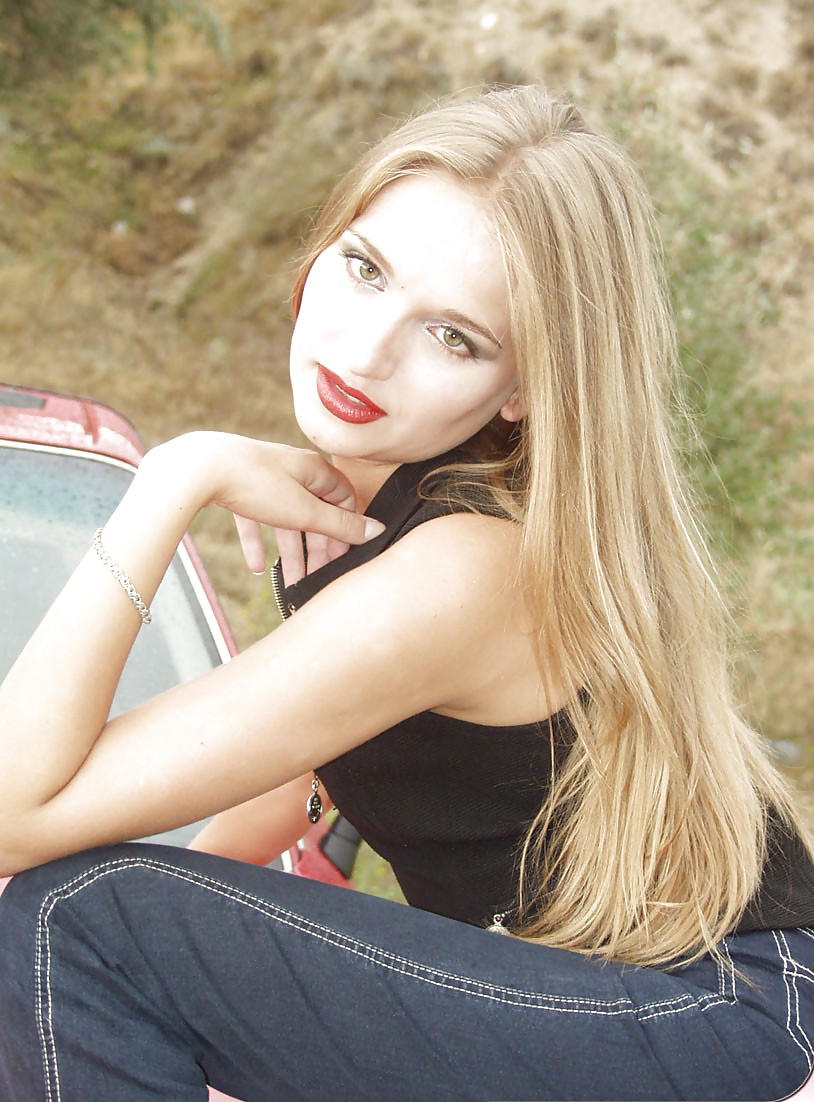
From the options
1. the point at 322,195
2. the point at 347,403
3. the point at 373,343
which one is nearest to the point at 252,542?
the point at 347,403

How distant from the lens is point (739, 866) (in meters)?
1.83

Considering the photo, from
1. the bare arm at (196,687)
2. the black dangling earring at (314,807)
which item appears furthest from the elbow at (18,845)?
the black dangling earring at (314,807)

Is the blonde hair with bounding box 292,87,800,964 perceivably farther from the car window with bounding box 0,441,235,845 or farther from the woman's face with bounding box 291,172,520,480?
the car window with bounding box 0,441,235,845

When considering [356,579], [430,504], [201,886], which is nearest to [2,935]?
[201,886]

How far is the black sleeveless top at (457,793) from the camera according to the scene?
1.85m

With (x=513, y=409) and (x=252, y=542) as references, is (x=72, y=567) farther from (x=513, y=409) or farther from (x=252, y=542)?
(x=513, y=409)

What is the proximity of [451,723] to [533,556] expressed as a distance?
303 mm

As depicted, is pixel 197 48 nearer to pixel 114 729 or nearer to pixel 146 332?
pixel 146 332

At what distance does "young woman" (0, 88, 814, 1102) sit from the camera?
150 cm

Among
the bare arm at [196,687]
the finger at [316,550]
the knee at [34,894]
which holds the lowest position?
the knee at [34,894]

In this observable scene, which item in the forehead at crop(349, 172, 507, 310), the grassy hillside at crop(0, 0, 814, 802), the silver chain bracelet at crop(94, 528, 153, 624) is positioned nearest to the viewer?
the silver chain bracelet at crop(94, 528, 153, 624)

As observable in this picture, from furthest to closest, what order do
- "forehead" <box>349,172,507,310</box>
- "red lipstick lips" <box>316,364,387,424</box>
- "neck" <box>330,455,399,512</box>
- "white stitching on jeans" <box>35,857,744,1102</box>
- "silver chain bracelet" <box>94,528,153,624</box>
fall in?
"neck" <box>330,455,399,512</box>
"red lipstick lips" <box>316,364,387,424</box>
"forehead" <box>349,172,507,310</box>
"silver chain bracelet" <box>94,528,153,624</box>
"white stitching on jeans" <box>35,857,744,1102</box>

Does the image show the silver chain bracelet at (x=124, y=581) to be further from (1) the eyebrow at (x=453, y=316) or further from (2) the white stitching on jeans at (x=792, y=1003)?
(2) the white stitching on jeans at (x=792, y=1003)

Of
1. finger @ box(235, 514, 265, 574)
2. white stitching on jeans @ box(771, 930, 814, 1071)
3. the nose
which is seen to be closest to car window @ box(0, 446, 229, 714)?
finger @ box(235, 514, 265, 574)
